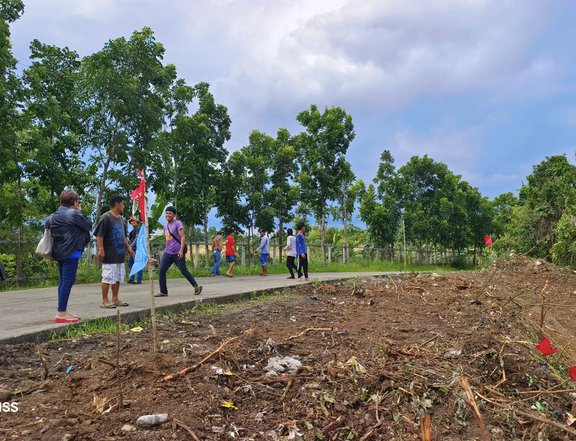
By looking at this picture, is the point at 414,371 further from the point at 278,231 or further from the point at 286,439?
the point at 278,231

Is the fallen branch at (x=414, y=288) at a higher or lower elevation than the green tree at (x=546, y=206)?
lower

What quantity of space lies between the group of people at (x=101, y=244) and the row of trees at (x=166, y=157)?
6.47 metres

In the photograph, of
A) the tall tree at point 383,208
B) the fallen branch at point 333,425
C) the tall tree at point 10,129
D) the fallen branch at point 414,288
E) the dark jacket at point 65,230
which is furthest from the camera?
the tall tree at point 383,208

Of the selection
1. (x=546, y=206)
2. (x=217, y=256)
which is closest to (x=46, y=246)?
(x=217, y=256)

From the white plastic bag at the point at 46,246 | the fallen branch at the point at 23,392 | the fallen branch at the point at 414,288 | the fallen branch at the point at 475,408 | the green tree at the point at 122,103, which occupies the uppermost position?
the green tree at the point at 122,103

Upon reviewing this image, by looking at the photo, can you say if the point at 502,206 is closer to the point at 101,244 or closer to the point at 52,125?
the point at 52,125

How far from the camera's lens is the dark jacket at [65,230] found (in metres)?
6.04

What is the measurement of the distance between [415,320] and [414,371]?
120 inches

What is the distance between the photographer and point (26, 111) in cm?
1296

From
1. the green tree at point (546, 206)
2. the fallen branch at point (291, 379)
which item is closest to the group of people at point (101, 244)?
the fallen branch at point (291, 379)

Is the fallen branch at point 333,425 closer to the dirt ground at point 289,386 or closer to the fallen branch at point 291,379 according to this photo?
the dirt ground at point 289,386

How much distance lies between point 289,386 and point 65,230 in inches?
154

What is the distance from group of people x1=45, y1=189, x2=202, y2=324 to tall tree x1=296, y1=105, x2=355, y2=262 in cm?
1574

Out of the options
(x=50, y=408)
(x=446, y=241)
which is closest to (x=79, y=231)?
(x=50, y=408)
